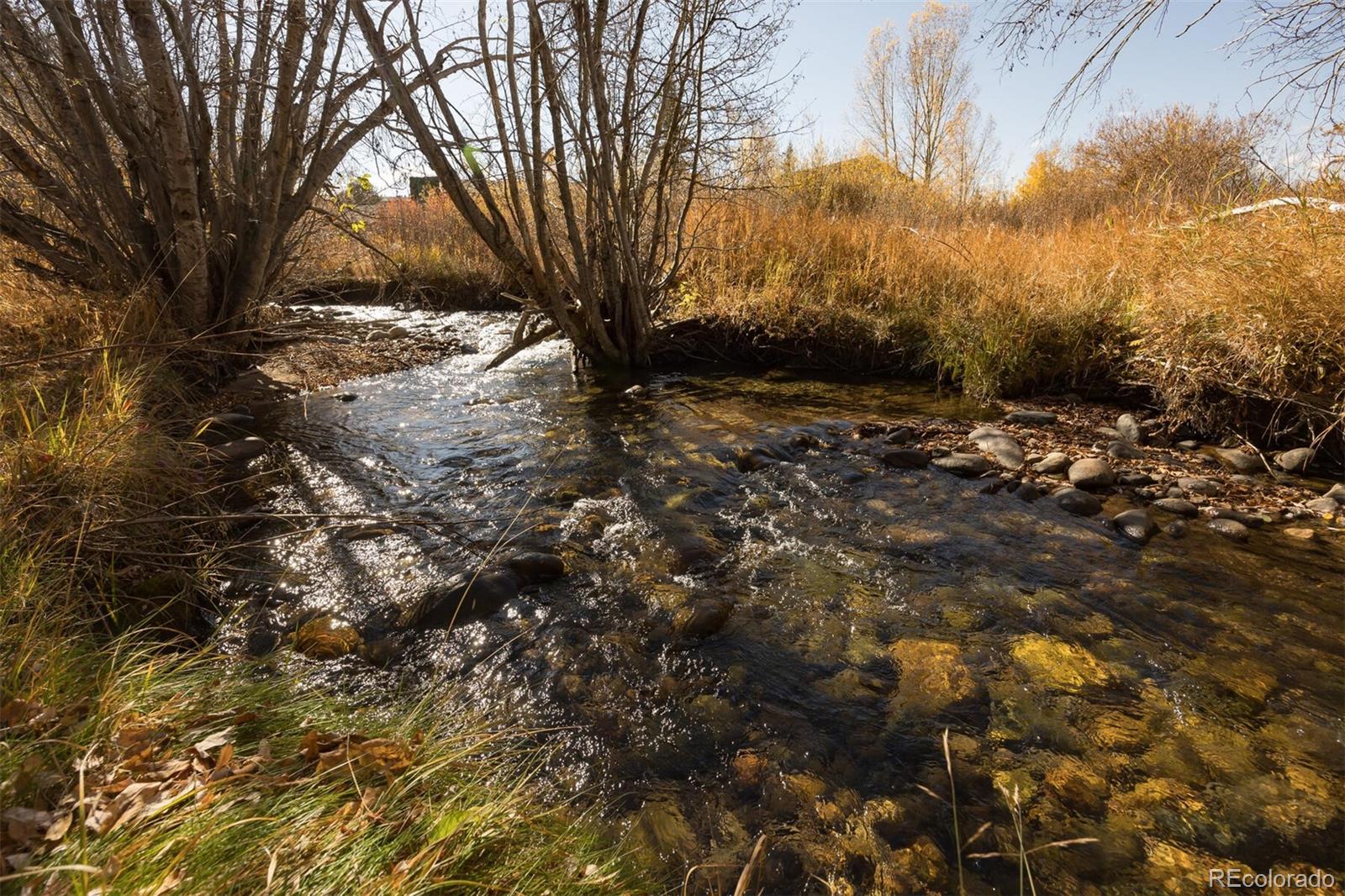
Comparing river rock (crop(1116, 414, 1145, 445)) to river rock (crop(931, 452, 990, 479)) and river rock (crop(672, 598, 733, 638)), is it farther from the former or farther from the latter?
river rock (crop(672, 598, 733, 638))

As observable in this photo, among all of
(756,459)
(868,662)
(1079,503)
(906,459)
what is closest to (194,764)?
(868,662)

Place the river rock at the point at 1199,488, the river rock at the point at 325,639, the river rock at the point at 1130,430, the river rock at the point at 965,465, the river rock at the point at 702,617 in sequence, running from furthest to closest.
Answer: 1. the river rock at the point at 1130,430
2. the river rock at the point at 965,465
3. the river rock at the point at 1199,488
4. the river rock at the point at 702,617
5. the river rock at the point at 325,639

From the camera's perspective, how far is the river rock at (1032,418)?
523 cm

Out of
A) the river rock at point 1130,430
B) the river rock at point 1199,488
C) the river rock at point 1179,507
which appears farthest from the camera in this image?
the river rock at point 1130,430

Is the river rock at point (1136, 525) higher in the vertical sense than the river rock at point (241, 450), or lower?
lower

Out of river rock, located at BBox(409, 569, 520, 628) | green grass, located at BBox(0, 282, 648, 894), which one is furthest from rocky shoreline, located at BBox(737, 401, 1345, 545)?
green grass, located at BBox(0, 282, 648, 894)

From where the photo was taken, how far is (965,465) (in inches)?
174

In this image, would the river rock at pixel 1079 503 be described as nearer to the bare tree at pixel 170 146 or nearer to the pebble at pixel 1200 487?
the pebble at pixel 1200 487

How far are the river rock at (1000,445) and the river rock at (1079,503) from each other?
52 cm

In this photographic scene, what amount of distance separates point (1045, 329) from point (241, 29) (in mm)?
7405

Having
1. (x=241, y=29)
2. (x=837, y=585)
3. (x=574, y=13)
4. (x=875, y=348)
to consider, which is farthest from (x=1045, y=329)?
(x=241, y=29)

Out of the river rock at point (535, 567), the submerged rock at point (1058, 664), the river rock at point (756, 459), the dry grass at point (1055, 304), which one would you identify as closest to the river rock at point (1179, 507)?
the dry grass at point (1055, 304)

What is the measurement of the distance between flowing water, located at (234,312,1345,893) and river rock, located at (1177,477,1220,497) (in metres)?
0.49

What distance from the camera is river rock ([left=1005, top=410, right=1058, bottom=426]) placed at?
5.23 metres
